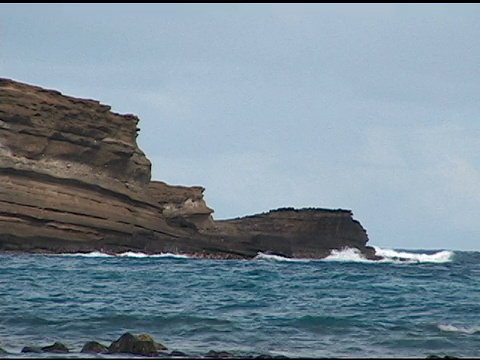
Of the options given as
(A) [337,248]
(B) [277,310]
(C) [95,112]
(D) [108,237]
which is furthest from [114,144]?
(B) [277,310]

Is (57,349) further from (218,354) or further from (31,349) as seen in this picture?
(218,354)

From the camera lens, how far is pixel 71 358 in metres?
14.9

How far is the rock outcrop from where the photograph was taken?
65.9 m

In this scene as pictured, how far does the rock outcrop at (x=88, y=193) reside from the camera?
65.9 metres

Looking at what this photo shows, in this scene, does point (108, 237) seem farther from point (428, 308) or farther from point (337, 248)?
point (428, 308)

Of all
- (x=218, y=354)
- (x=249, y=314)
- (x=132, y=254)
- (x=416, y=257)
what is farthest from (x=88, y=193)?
(x=218, y=354)

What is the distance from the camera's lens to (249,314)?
24.4m

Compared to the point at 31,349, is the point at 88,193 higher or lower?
higher

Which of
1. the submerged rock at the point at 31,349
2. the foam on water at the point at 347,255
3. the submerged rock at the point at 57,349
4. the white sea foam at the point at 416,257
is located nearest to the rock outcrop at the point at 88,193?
the foam on water at the point at 347,255

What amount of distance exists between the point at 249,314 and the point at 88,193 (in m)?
46.7

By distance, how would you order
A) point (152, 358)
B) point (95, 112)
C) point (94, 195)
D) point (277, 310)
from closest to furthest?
point (152, 358) < point (277, 310) < point (94, 195) < point (95, 112)

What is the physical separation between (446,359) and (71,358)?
6523 millimetres

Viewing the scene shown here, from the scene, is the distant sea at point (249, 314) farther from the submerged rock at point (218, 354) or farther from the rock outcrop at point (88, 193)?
the rock outcrop at point (88, 193)

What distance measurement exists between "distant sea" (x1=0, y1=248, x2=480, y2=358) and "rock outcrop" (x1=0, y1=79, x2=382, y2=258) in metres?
28.8
